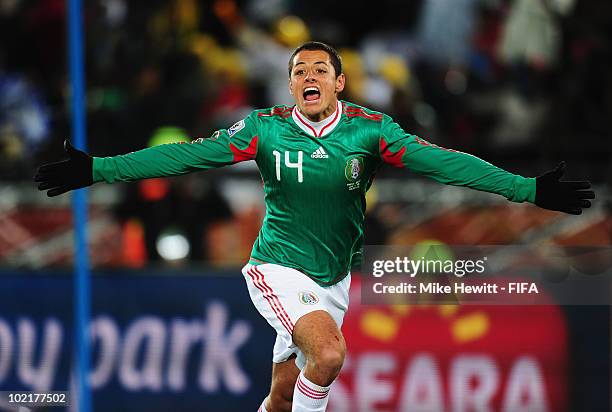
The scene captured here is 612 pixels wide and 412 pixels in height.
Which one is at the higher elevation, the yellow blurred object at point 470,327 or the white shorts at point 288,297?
the yellow blurred object at point 470,327

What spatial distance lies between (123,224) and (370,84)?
3428 millimetres

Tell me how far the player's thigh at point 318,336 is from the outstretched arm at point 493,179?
32.0 inches

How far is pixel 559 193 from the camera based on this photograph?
5.28 metres

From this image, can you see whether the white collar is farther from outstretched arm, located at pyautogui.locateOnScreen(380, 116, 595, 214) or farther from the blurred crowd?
the blurred crowd

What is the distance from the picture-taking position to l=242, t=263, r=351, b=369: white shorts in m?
5.42

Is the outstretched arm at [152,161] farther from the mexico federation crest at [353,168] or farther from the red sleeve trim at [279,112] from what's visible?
the mexico federation crest at [353,168]

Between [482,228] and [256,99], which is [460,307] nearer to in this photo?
[482,228]

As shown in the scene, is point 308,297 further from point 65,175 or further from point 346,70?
point 346,70

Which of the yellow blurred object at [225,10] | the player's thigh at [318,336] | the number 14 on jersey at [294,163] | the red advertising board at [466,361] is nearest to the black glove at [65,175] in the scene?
the number 14 on jersey at [294,163]

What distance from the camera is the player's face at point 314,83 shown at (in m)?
5.46

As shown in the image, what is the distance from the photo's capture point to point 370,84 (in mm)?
10445

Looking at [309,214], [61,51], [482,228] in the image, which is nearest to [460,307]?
[482,228]

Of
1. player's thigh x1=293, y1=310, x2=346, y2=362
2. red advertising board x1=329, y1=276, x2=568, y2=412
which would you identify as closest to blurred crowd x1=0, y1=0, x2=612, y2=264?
red advertising board x1=329, y1=276, x2=568, y2=412

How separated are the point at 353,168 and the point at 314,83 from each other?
432 millimetres
